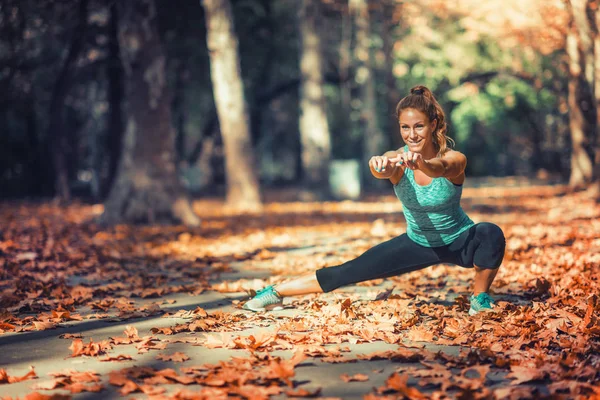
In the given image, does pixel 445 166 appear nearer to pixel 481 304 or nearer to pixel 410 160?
pixel 410 160

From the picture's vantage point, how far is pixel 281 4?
3259 centimetres

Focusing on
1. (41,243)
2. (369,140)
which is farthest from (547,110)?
(41,243)

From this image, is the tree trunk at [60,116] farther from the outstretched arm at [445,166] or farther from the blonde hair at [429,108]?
the outstretched arm at [445,166]

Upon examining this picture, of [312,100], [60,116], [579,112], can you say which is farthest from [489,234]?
[60,116]

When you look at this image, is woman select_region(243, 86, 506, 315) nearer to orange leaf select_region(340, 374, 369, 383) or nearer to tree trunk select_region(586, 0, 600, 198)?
orange leaf select_region(340, 374, 369, 383)

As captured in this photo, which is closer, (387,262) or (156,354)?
(156,354)

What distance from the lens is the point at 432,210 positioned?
229 inches

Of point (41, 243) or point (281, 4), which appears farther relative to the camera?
point (281, 4)

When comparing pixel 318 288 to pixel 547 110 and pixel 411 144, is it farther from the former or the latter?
pixel 547 110

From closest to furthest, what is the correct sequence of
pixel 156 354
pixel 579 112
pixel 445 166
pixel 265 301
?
pixel 156 354, pixel 445 166, pixel 265 301, pixel 579 112

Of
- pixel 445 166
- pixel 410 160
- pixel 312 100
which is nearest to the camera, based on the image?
pixel 410 160

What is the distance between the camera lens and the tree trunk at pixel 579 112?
22.8 metres

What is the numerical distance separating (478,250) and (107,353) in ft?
8.78

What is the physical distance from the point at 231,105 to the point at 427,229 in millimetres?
14004
